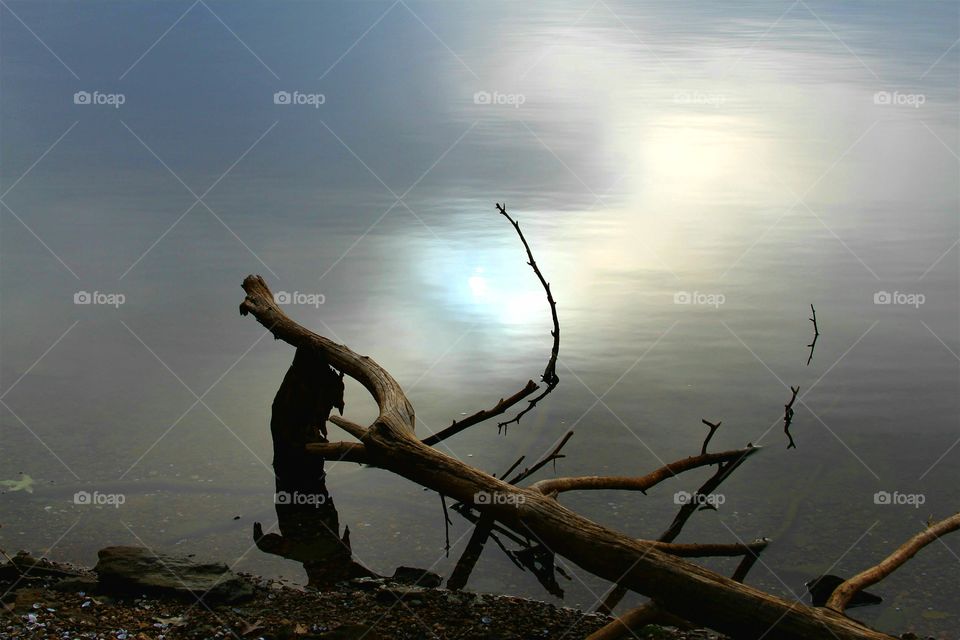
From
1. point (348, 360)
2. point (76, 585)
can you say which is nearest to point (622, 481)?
point (348, 360)

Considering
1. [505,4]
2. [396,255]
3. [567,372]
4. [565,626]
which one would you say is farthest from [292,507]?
[505,4]

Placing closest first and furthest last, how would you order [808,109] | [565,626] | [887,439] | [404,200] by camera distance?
[565,626]
[887,439]
[404,200]
[808,109]

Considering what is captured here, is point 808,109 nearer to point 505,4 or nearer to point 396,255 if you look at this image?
point 396,255

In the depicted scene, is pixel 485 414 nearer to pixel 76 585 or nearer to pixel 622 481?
pixel 622 481

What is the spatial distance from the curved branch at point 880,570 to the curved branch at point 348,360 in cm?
162

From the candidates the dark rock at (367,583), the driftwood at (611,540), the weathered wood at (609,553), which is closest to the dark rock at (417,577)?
the dark rock at (367,583)

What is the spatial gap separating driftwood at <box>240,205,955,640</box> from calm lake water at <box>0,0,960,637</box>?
0.58 meters

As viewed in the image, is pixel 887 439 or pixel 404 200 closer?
pixel 887 439

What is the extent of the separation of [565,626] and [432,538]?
3.24 ft

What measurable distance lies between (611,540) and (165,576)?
5.69 feet

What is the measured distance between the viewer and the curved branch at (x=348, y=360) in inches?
169

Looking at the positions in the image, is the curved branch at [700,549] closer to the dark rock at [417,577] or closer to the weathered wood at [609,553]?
the weathered wood at [609,553]

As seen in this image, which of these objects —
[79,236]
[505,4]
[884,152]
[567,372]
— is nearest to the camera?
[567,372]

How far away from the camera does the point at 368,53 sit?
59.0ft
